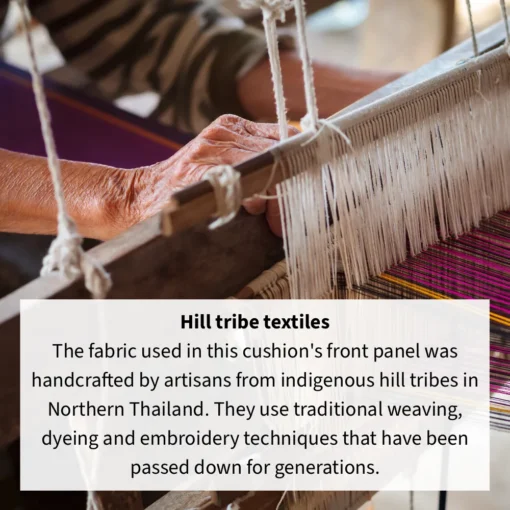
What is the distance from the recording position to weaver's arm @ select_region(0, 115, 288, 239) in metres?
0.80

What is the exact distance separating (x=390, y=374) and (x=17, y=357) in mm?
407

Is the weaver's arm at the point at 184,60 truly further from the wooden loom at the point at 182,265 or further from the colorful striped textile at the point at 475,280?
the wooden loom at the point at 182,265

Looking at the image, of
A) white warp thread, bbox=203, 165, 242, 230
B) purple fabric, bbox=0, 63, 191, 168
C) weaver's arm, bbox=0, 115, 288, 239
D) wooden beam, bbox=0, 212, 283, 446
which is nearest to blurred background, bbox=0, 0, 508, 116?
purple fabric, bbox=0, 63, 191, 168

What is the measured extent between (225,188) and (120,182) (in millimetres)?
281

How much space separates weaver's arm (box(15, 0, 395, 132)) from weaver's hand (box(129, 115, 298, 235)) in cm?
79

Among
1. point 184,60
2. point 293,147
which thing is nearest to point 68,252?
point 293,147

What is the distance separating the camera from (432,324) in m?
0.82

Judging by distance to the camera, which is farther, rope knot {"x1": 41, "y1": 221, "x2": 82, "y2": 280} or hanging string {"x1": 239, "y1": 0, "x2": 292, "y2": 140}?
hanging string {"x1": 239, "y1": 0, "x2": 292, "y2": 140}

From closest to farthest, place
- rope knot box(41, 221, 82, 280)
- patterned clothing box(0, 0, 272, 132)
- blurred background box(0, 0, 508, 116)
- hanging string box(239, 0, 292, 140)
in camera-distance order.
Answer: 1. rope knot box(41, 221, 82, 280)
2. hanging string box(239, 0, 292, 140)
3. patterned clothing box(0, 0, 272, 132)
4. blurred background box(0, 0, 508, 116)

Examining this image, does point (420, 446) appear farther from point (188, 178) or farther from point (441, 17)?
point (441, 17)

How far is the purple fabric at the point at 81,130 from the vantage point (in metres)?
1.96

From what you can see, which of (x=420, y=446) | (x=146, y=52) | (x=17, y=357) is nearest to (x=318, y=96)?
(x=146, y=52)

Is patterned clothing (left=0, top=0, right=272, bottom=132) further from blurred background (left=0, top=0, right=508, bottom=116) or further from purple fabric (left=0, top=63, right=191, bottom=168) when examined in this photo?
blurred background (left=0, top=0, right=508, bottom=116)

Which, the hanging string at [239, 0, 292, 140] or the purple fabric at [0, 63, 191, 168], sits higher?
the purple fabric at [0, 63, 191, 168]
